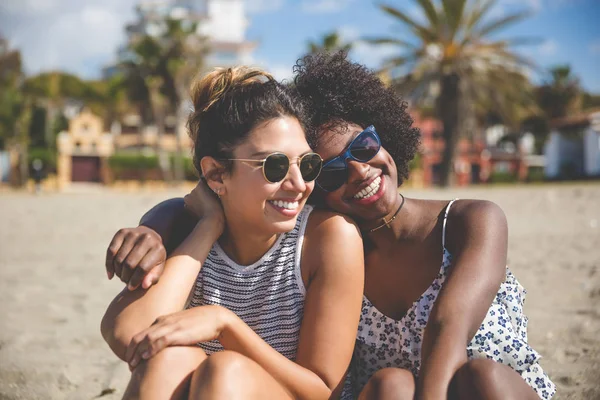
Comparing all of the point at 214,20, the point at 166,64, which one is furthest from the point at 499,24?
the point at 214,20

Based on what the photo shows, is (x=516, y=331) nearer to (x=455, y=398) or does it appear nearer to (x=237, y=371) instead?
(x=455, y=398)

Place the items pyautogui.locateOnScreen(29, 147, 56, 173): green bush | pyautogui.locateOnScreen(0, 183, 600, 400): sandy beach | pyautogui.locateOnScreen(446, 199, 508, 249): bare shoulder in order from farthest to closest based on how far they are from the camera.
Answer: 1. pyautogui.locateOnScreen(29, 147, 56, 173): green bush
2. pyautogui.locateOnScreen(0, 183, 600, 400): sandy beach
3. pyautogui.locateOnScreen(446, 199, 508, 249): bare shoulder

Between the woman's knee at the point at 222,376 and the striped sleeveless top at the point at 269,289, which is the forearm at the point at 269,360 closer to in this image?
the woman's knee at the point at 222,376

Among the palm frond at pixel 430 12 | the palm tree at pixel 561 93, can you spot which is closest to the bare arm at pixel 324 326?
the palm frond at pixel 430 12

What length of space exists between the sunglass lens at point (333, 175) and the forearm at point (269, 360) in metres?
0.72

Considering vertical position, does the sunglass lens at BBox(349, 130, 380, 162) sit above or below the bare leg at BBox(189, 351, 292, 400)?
above

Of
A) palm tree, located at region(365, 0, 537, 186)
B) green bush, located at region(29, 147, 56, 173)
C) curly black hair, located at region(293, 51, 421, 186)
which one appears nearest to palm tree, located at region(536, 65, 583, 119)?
palm tree, located at region(365, 0, 537, 186)

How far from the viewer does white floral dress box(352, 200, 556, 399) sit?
7.24ft

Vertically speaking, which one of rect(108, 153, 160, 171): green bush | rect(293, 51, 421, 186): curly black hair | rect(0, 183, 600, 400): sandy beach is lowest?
rect(0, 183, 600, 400): sandy beach

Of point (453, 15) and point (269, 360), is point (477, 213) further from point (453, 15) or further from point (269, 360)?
point (453, 15)

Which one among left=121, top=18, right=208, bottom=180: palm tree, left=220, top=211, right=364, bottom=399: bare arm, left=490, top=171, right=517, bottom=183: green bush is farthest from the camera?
left=490, top=171, right=517, bottom=183: green bush

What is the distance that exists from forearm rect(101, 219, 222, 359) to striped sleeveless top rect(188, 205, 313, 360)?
14cm

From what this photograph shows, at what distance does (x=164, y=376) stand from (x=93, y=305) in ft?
13.5

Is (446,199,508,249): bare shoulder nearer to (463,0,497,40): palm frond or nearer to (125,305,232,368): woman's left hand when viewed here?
(125,305,232,368): woman's left hand
